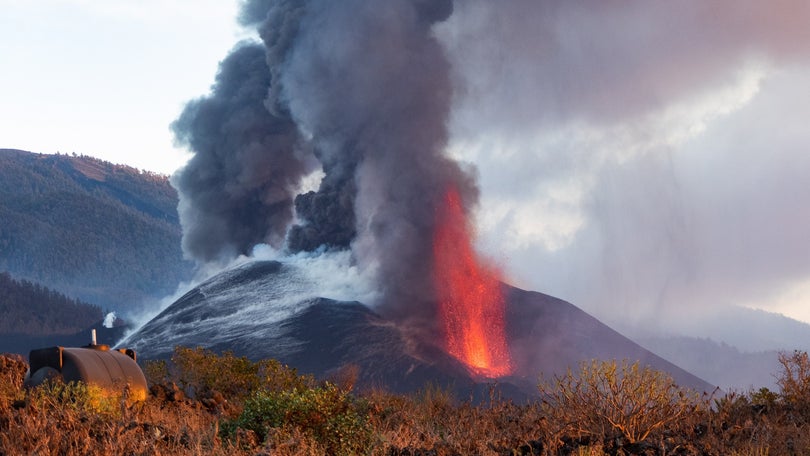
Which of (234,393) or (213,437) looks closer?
(213,437)

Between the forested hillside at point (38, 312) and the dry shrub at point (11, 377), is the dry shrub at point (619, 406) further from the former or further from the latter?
the forested hillside at point (38, 312)

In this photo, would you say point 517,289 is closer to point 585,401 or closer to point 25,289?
point 25,289

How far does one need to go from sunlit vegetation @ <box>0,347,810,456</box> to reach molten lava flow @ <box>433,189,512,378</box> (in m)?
80.1

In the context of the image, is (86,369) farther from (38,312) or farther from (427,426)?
(38,312)

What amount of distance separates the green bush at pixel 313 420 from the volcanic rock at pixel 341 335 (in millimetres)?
62204

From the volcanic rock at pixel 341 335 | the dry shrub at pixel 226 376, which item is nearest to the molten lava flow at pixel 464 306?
the volcanic rock at pixel 341 335

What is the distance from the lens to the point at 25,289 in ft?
579

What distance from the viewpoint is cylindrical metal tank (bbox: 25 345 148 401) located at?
2619 centimetres

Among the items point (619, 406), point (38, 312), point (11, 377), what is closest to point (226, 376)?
point (11, 377)

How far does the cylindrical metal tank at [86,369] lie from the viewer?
85.9ft

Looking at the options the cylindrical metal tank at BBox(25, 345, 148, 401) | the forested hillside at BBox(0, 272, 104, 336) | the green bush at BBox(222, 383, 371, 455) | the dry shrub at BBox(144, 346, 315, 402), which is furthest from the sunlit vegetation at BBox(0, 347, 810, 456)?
the forested hillside at BBox(0, 272, 104, 336)

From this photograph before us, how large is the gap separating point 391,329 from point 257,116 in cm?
3680

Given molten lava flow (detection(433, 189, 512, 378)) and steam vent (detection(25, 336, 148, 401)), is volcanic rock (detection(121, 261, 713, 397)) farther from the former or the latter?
steam vent (detection(25, 336, 148, 401))

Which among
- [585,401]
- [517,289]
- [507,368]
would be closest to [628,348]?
[517,289]
